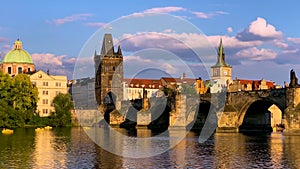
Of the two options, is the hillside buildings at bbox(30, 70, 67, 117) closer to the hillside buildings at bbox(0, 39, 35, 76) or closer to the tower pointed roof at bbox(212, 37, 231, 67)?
the hillside buildings at bbox(0, 39, 35, 76)

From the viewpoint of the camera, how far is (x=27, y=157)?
128 feet

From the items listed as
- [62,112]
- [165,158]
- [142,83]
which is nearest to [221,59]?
[142,83]

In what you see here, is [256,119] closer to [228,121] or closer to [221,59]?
[228,121]

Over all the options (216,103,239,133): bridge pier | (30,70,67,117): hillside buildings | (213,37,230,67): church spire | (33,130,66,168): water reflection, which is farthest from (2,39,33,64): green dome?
(33,130,66,168): water reflection

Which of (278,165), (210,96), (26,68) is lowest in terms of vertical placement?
(278,165)

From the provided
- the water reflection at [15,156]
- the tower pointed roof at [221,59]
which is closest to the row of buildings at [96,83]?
the tower pointed roof at [221,59]

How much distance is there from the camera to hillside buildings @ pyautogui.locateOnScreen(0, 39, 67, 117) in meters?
122

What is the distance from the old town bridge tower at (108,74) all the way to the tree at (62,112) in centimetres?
3064

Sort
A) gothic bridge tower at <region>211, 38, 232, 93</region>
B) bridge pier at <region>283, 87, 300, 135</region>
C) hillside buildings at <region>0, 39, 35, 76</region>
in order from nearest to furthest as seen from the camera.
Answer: bridge pier at <region>283, 87, 300, 135</region>, hillside buildings at <region>0, 39, 35, 76</region>, gothic bridge tower at <region>211, 38, 232, 93</region>

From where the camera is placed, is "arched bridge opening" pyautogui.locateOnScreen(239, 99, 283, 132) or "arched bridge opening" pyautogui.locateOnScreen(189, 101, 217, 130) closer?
"arched bridge opening" pyautogui.locateOnScreen(239, 99, 283, 132)

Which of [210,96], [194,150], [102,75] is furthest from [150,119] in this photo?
[194,150]

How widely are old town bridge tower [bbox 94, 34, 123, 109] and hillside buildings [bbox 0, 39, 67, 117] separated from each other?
16125 mm

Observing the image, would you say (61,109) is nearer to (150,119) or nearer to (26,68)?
(150,119)

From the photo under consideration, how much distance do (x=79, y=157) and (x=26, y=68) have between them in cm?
10224
